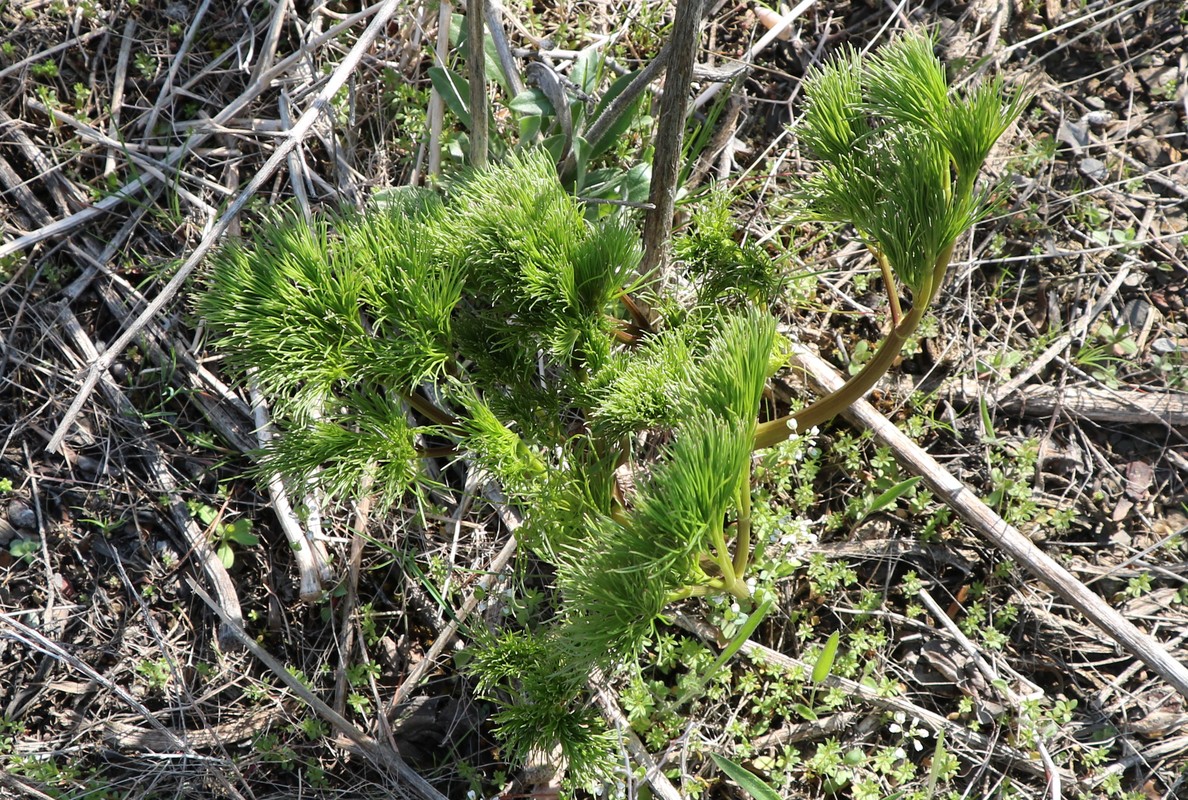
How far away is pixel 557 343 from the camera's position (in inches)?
47.5

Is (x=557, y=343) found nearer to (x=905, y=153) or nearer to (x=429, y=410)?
(x=429, y=410)

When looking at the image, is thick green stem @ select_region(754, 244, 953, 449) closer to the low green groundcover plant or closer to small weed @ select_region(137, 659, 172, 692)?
the low green groundcover plant

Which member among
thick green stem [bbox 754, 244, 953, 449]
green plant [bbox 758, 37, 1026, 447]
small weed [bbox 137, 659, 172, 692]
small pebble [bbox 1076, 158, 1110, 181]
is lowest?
small weed [bbox 137, 659, 172, 692]

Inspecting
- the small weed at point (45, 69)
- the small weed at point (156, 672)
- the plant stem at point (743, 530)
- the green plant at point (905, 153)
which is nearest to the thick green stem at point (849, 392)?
the green plant at point (905, 153)

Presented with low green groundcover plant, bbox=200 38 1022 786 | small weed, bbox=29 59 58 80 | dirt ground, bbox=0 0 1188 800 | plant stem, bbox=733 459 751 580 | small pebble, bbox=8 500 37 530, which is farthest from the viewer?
small weed, bbox=29 59 58 80

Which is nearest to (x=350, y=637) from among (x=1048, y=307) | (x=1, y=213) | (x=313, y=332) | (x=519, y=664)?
(x=519, y=664)

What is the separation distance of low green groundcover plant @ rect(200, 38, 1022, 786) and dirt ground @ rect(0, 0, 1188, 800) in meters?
0.50

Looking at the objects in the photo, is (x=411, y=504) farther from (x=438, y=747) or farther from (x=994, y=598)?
(x=994, y=598)

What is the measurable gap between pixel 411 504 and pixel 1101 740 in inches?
53.8

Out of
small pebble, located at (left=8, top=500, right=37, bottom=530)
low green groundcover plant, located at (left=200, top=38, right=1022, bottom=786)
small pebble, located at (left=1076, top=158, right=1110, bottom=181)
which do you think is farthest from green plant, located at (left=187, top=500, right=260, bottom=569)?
small pebble, located at (left=1076, top=158, right=1110, bottom=181)

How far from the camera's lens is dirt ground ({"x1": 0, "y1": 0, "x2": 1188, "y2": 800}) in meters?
1.69

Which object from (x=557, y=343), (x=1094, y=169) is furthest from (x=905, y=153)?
(x=1094, y=169)

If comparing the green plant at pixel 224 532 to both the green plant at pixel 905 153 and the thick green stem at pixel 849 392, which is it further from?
the green plant at pixel 905 153

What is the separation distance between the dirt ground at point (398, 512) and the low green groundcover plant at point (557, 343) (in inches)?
19.7
